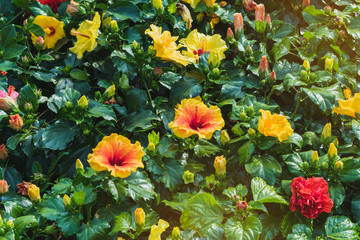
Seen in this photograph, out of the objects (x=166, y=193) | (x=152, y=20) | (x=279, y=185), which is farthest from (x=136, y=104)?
(x=279, y=185)

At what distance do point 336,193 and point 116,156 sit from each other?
826 millimetres

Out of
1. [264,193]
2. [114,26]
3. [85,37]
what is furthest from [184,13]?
[264,193]

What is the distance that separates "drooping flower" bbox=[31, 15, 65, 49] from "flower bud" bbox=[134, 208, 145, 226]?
3.64 feet

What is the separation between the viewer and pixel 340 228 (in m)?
1.47

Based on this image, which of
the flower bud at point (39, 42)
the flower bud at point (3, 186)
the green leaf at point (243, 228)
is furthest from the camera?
the flower bud at point (39, 42)

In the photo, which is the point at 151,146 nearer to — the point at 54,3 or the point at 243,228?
the point at 243,228

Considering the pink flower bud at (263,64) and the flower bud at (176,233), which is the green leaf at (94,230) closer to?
the flower bud at (176,233)

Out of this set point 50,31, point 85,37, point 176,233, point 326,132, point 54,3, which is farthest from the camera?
point 54,3

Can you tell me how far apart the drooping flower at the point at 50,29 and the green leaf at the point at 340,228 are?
1540 millimetres

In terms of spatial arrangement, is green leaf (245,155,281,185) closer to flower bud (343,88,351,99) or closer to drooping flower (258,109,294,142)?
drooping flower (258,109,294,142)

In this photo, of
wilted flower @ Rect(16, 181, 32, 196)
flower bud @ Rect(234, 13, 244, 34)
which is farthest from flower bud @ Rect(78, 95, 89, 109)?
flower bud @ Rect(234, 13, 244, 34)

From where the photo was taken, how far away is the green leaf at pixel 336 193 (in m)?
1.53

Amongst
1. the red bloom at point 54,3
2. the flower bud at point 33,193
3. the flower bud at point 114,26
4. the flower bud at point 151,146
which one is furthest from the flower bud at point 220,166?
the red bloom at point 54,3

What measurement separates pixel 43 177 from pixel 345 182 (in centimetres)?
123
